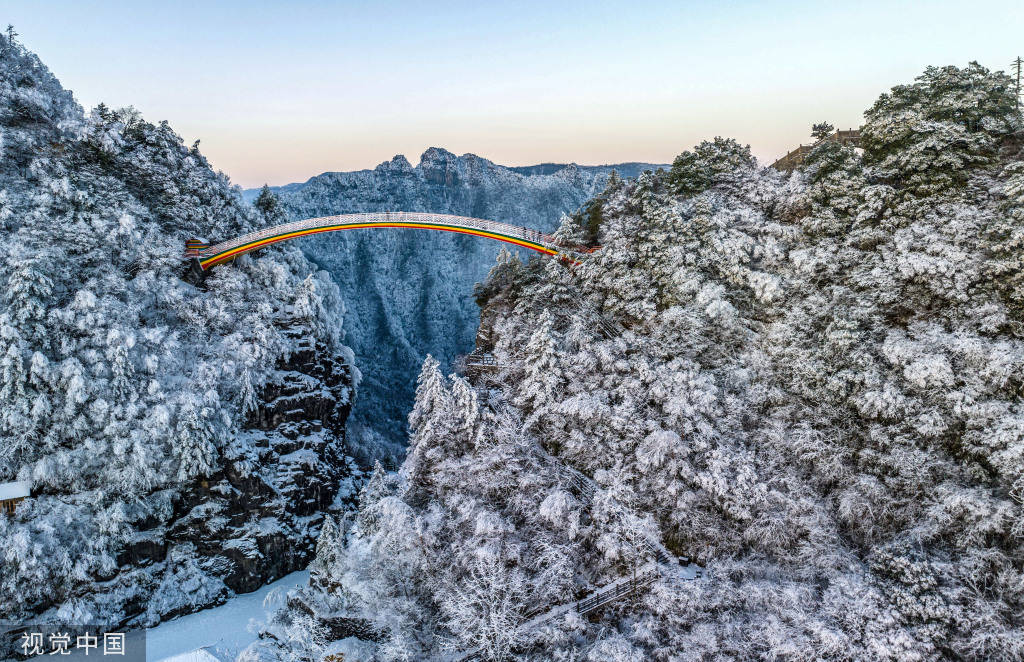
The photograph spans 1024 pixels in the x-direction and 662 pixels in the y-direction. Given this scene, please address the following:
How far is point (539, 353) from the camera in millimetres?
25875

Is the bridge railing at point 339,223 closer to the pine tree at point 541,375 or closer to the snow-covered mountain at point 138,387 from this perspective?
the snow-covered mountain at point 138,387

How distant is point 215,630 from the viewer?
94.5 ft

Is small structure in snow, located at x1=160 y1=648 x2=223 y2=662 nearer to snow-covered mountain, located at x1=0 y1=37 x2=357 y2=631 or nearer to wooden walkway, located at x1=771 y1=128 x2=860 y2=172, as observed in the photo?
snow-covered mountain, located at x1=0 y1=37 x2=357 y2=631

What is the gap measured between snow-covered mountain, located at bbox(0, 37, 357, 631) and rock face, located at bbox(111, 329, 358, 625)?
0.10 metres

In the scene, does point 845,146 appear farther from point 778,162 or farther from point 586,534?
point 586,534

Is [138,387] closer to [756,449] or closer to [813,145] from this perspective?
[756,449]

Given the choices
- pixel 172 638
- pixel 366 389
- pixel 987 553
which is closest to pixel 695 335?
pixel 987 553

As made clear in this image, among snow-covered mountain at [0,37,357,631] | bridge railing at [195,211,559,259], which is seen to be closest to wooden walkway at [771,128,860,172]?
bridge railing at [195,211,559,259]

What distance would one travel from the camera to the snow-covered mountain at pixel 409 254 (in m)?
73.2

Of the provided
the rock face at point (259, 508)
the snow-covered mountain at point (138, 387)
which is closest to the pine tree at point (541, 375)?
the rock face at point (259, 508)

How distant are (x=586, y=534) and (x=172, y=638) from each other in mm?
25450

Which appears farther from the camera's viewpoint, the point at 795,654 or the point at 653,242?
the point at 653,242

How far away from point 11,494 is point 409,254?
211 feet

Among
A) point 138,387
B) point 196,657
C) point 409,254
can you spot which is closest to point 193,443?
point 138,387
